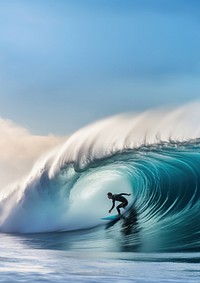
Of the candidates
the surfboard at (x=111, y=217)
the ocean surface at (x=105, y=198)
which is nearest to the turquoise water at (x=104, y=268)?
the ocean surface at (x=105, y=198)

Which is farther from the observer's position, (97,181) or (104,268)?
(97,181)

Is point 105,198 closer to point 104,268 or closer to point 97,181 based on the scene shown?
point 97,181

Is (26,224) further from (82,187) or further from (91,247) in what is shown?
(91,247)

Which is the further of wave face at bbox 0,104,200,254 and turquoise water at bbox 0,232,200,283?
wave face at bbox 0,104,200,254

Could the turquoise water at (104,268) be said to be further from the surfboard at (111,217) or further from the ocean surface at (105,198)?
the surfboard at (111,217)

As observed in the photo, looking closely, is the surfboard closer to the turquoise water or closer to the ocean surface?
the ocean surface

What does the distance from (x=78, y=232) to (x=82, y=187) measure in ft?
12.1

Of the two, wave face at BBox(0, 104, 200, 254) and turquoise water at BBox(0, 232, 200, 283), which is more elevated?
wave face at BBox(0, 104, 200, 254)

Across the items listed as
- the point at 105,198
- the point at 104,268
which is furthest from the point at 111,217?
the point at 104,268

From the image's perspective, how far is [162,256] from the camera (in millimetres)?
8062

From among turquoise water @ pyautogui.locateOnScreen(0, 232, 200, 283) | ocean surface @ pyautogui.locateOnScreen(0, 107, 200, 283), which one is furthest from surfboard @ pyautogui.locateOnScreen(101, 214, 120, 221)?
turquoise water @ pyautogui.locateOnScreen(0, 232, 200, 283)

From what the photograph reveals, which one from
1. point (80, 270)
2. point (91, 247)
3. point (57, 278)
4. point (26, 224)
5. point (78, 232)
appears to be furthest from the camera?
point (26, 224)

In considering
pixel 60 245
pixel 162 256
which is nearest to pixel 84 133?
pixel 60 245

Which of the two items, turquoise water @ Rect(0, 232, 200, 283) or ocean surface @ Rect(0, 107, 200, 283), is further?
ocean surface @ Rect(0, 107, 200, 283)
